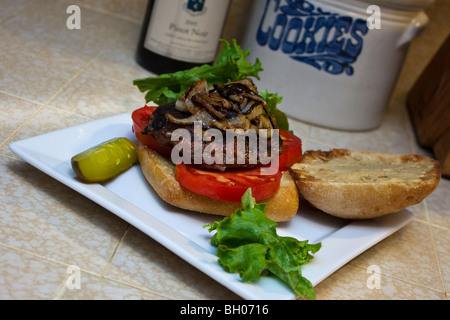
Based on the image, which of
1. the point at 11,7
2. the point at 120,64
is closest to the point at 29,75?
the point at 120,64

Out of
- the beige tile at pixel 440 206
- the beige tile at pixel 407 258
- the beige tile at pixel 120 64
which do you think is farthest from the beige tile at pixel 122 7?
the beige tile at pixel 407 258

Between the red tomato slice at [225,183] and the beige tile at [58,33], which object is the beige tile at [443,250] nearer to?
the red tomato slice at [225,183]

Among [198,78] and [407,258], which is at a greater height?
[198,78]

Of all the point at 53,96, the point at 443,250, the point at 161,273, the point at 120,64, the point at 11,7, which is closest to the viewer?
the point at 161,273

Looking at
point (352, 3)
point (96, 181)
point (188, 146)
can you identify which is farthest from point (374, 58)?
point (96, 181)

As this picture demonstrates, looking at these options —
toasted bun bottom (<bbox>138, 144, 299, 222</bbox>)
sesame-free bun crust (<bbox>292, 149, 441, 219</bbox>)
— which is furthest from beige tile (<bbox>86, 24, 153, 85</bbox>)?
sesame-free bun crust (<bbox>292, 149, 441, 219</bbox>)

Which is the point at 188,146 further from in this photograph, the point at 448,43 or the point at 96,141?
the point at 448,43

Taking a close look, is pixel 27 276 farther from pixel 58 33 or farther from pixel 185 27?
pixel 58 33
